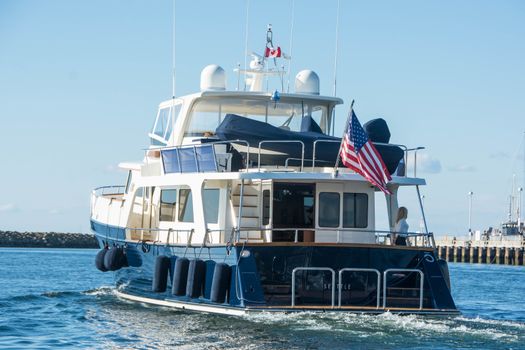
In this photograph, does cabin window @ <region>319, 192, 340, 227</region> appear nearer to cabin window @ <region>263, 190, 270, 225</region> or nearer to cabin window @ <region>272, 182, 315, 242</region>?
cabin window @ <region>272, 182, 315, 242</region>

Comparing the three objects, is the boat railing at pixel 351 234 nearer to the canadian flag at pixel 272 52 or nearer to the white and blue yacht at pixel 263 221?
the white and blue yacht at pixel 263 221

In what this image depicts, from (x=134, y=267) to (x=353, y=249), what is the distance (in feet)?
19.4

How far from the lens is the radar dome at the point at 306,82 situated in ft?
73.8

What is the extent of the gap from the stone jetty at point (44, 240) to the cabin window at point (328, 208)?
215ft

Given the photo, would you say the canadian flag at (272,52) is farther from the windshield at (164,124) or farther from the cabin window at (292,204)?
the cabin window at (292,204)

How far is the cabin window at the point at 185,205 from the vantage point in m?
20.1

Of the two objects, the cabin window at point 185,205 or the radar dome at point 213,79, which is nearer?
the cabin window at point 185,205

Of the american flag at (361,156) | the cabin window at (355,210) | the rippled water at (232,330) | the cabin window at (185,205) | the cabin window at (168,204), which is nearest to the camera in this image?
the rippled water at (232,330)

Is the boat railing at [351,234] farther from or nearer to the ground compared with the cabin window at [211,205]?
nearer to the ground

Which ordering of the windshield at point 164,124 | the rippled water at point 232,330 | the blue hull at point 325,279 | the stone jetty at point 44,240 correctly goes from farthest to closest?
the stone jetty at point 44,240, the windshield at point 164,124, the blue hull at point 325,279, the rippled water at point 232,330

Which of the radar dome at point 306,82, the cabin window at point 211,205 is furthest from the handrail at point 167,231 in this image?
the radar dome at point 306,82

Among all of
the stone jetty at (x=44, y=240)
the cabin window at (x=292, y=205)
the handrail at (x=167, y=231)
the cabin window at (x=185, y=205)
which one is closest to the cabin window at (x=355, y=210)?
the cabin window at (x=292, y=205)

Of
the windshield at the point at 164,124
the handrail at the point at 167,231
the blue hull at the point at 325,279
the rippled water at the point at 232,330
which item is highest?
the windshield at the point at 164,124

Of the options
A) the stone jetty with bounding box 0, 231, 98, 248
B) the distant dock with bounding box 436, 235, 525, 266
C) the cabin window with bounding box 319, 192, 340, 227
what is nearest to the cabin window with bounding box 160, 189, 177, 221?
the cabin window with bounding box 319, 192, 340, 227
